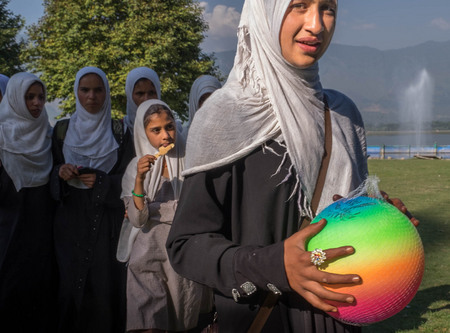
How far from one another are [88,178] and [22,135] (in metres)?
1.02

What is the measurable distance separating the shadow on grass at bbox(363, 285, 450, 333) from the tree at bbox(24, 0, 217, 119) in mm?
24386

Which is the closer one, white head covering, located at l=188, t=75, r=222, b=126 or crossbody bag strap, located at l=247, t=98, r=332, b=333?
crossbody bag strap, located at l=247, t=98, r=332, b=333

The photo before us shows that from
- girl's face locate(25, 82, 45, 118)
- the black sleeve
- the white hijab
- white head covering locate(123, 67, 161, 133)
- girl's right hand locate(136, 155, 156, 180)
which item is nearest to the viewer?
the black sleeve

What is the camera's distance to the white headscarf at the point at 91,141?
552 cm

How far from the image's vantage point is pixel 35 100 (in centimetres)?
589

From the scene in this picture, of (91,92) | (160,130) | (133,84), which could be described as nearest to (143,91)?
(133,84)

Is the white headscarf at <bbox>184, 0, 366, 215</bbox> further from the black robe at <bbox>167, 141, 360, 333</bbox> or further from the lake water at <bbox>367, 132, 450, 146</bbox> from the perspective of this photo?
the lake water at <bbox>367, 132, 450, 146</bbox>

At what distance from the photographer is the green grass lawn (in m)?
6.14

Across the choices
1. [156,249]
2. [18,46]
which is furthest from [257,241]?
[18,46]

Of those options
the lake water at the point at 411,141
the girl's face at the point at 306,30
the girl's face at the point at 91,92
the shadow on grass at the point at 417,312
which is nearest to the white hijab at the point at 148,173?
the girl's face at the point at 91,92

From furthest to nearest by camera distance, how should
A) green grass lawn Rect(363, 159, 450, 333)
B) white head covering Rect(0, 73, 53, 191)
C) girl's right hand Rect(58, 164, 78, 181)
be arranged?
green grass lawn Rect(363, 159, 450, 333)
white head covering Rect(0, 73, 53, 191)
girl's right hand Rect(58, 164, 78, 181)

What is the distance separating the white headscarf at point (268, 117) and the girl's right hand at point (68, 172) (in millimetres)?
3233

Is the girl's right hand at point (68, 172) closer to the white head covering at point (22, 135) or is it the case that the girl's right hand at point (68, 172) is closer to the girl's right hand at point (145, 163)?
the white head covering at point (22, 135)

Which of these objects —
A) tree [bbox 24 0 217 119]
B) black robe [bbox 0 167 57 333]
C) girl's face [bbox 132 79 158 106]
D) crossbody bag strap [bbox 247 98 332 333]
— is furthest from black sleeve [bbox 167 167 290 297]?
tree [bbox 24 0 217 119]
